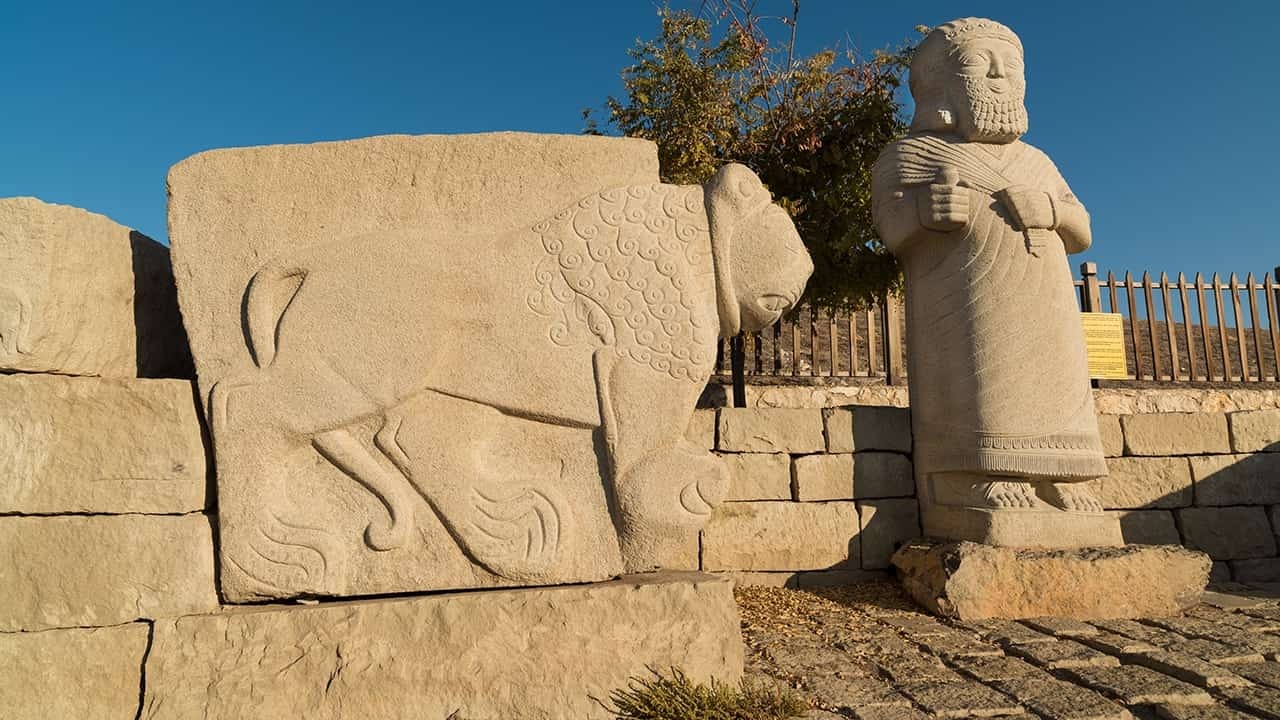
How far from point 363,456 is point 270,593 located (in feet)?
1.55

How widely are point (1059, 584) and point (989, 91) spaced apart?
231cm

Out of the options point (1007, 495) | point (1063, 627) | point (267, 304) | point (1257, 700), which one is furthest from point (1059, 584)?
point (267, 304)

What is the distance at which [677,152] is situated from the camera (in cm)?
634

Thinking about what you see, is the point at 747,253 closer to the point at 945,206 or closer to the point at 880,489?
the point at 945,206

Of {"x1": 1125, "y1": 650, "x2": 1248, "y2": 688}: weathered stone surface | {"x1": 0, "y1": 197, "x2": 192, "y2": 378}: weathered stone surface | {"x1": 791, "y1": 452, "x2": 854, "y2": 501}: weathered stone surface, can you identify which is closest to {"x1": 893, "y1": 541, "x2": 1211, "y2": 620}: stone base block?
{"x1": 1125, "y1": 650, "x2": 1248, "y2": 688}: weathered stone surface

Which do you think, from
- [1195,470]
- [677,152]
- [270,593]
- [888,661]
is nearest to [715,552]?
[888,661]

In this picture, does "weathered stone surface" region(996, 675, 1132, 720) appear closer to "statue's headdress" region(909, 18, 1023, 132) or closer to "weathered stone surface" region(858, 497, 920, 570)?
"weathered stone surface" region(858, 497, 920, 570)

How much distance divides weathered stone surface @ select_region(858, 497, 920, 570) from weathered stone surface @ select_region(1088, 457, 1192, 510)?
117cm

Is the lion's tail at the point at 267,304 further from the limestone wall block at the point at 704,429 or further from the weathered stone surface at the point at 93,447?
the limestone wall block at the point at 704,429

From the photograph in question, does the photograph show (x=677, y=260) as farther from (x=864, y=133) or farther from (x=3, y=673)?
(x=864, y=133)

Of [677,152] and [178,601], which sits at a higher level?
[677,152]

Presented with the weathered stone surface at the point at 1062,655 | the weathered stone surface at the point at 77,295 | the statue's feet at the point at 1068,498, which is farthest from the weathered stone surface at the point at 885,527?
the weathered stone surface at the point at 77,295

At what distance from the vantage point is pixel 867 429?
3.97m

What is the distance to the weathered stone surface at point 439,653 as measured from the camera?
6.95 ft
